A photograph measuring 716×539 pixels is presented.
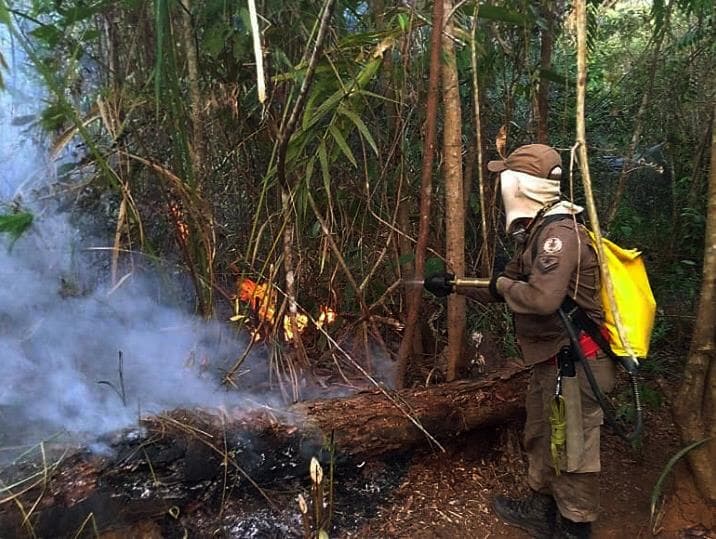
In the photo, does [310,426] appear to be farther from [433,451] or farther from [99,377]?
[99,377]

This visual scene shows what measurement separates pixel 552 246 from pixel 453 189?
799 millimetres

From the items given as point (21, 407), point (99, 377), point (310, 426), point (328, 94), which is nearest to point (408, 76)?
point (328, 94)

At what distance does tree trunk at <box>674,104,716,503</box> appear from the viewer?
9.14 ft

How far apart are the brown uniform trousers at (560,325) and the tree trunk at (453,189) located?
36cm

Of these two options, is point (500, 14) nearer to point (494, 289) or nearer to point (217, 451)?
point (494, 289)

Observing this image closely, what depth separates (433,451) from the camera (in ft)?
11.1

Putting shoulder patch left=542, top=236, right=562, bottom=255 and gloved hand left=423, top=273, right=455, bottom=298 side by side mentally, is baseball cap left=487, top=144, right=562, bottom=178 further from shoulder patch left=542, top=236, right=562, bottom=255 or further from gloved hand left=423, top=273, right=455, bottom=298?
gloved hand left=423, top=273, right=455, bottom=298

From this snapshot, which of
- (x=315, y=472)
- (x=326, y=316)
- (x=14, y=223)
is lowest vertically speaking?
(x=315, y=472)

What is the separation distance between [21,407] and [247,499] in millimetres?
1196

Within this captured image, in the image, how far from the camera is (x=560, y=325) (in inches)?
A: 106

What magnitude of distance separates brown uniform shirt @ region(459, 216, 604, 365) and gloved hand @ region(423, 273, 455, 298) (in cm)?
33

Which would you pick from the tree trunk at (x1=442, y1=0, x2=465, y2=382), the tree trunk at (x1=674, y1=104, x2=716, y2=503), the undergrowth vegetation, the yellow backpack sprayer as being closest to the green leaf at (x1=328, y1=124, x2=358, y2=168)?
the undergrowth vegetation

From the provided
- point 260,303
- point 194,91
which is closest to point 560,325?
point 260,303

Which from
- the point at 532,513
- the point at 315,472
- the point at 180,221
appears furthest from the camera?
the point at 180,221
